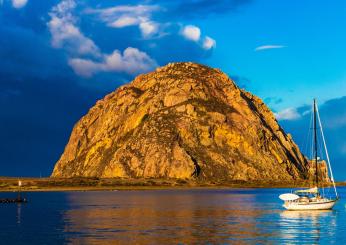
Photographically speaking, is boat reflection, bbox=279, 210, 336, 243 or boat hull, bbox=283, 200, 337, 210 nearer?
boat reflection, bbox=279, 210, 336, 243

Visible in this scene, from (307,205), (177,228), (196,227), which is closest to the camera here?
(177,228)

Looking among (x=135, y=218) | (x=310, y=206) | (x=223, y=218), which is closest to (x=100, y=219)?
(x=135, y=218)

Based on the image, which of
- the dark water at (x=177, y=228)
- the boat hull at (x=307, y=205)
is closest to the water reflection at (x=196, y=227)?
the dark water at (x=177, y=228)

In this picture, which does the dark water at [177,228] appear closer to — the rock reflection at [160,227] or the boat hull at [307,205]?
the rock reflection at [160,227]

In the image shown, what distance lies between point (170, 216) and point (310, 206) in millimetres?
32456

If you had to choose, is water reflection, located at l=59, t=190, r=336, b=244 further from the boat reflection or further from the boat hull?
the boat hull

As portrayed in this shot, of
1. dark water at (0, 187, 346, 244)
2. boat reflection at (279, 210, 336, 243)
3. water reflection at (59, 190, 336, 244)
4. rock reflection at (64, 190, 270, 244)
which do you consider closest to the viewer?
dark water at (0, 187, 346, 244)

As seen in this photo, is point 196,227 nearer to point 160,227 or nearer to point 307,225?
point 160,227

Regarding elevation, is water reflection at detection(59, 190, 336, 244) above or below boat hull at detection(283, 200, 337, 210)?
below

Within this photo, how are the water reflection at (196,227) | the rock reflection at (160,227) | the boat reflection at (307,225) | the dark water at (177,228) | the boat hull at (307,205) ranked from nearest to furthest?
the dark water at (177,228) < the water reflection at (196,227) < the rock reflection at (160,227) < the boat reflection at (307,225) < the boat hull at (307,205)

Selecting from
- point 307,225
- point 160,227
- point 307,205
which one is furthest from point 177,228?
point 307,205

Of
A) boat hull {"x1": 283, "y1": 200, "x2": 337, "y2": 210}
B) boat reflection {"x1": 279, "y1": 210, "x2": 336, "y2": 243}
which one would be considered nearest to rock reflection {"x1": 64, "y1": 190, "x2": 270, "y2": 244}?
boat reflection {"x1": 279, "y1": 210, "x2": 336, "y2": 243}

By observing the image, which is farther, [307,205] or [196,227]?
[307,205]

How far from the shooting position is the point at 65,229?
81.1m
